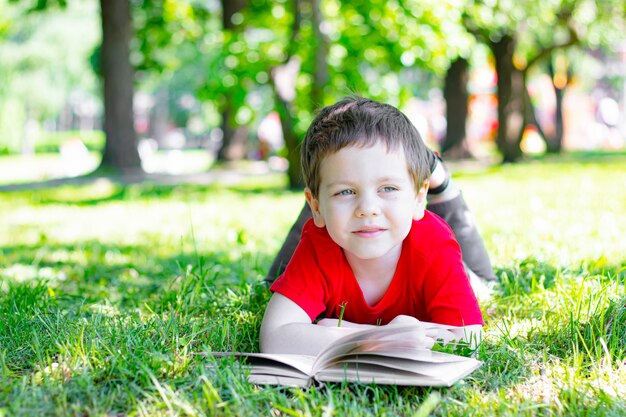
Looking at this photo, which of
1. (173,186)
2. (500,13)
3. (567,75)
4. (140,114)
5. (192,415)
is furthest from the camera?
(140,114)

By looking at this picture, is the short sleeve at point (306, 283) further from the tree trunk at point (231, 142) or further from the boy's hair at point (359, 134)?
the tree trunk at point (231, 142)

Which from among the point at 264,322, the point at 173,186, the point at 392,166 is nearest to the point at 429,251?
the point at 392,166

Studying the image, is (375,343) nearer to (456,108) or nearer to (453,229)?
(453,229)

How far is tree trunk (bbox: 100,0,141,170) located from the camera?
14422 millimetres

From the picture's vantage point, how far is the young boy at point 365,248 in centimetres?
249

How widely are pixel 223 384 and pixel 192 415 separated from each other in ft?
0.78

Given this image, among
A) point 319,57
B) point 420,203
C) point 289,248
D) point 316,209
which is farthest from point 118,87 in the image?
point 420,203

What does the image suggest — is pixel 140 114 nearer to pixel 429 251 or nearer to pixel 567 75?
pixel 567 75

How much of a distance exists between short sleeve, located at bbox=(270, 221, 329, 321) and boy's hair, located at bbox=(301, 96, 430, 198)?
0.23 m

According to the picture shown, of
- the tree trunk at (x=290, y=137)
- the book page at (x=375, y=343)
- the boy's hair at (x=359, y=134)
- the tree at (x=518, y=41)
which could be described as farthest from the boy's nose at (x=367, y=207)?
the tree at (x=518, y=41)

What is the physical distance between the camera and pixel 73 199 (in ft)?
35.9

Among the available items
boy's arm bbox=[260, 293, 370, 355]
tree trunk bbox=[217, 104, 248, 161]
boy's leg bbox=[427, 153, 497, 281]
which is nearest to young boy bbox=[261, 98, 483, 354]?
boy's arm bbox=[260, 293, 370, 355]

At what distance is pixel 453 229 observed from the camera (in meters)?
3.49

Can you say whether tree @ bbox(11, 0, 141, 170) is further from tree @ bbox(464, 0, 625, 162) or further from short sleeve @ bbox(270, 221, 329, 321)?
short sleeve @ bbox(270, 221, 329, 321)
